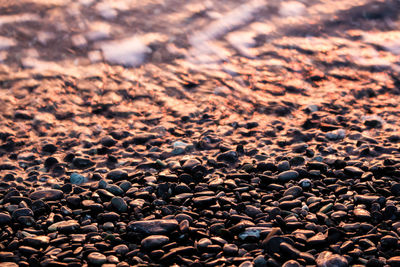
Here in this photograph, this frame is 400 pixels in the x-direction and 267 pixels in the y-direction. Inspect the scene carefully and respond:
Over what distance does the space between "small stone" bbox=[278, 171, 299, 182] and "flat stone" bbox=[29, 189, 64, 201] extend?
6.57 feet

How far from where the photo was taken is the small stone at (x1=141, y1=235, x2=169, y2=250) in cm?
300

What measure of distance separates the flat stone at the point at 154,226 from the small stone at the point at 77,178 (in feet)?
3.57

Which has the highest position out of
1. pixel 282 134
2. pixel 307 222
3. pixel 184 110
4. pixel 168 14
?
pixel 168 14

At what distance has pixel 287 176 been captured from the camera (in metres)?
3.93

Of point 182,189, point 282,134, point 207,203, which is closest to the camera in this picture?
point 207,203

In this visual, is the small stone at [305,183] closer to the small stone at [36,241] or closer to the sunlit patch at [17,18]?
the small stone at [36,241]

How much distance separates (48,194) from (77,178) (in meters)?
0.40

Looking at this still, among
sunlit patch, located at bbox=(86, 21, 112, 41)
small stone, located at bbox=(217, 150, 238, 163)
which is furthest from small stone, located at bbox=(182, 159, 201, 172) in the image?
sunlit patch, located at bbox=(86, 21, 112, 41)

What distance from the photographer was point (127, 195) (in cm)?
375

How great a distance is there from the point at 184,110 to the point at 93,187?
199 cm

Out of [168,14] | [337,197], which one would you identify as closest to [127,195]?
[337,197]

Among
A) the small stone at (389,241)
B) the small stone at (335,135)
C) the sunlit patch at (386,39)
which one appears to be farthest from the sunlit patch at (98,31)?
the small stone at (389,241)

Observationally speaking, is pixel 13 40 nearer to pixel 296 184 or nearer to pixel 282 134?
pixel 282 134

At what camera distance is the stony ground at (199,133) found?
122 inches
